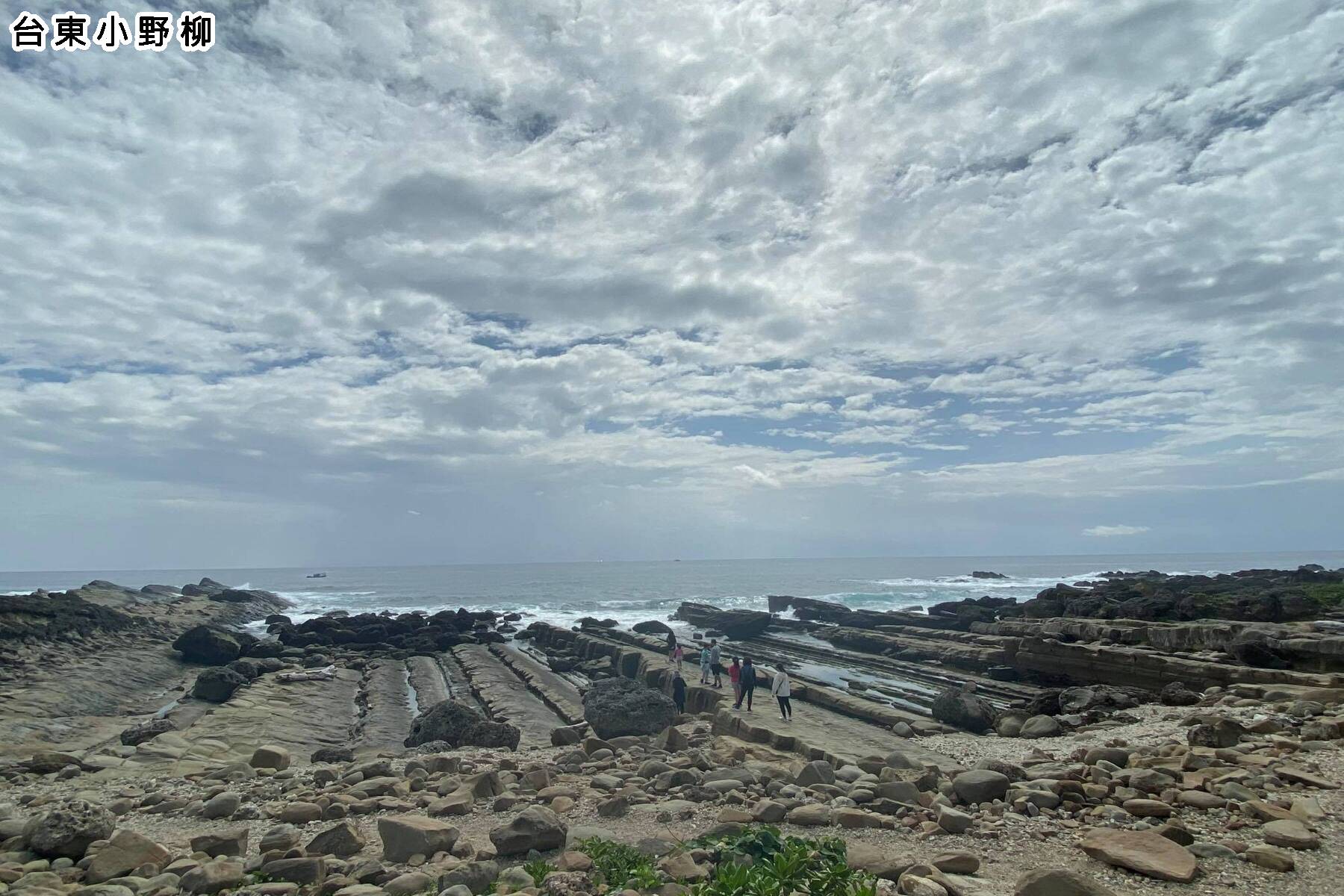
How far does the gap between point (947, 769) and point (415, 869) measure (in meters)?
9.15

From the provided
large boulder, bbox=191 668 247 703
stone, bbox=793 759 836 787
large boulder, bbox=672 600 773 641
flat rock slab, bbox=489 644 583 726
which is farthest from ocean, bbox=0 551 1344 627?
stone, bbox=793 759 836 787

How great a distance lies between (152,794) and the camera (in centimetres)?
1174

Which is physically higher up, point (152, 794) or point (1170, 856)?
point (1170, 856)

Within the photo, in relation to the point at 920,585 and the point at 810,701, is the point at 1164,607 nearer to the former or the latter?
the point at 810,701

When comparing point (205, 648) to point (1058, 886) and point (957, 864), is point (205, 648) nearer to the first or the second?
point (957, 864)

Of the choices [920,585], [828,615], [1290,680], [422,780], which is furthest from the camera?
[920,585]

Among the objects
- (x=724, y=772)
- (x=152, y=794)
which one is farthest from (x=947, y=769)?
(x=152, y=794)

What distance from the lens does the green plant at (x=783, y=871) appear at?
20.7ft

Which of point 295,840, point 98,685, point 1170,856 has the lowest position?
point 98,685

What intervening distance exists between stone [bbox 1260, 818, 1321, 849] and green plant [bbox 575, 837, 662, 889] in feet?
20.3

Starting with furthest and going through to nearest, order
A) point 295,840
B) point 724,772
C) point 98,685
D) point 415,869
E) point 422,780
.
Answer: point 98,685
point 422,780
point 724,772
point 295,840
point 415,869

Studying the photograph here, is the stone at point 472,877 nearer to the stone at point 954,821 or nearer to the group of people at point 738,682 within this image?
the stone at point 954,821

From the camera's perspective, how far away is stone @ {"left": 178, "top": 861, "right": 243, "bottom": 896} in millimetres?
7371

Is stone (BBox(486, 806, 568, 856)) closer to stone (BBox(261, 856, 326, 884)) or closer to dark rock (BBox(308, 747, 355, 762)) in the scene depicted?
stone (BBox(261, 856, 326, 884))
